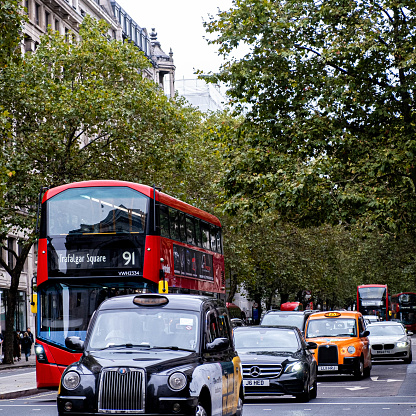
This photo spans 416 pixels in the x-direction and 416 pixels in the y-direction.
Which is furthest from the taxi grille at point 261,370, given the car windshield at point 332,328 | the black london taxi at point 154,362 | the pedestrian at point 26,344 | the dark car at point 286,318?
the pedestrian at point 26,344

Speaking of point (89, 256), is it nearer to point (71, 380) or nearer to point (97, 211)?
point (97, 211)

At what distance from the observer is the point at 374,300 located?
6544 centimetres

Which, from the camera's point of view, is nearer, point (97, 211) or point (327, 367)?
point (97, 211)

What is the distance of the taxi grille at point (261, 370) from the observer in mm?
16906

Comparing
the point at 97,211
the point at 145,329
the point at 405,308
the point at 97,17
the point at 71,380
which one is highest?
the point at 97,17

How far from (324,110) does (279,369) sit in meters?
10.0

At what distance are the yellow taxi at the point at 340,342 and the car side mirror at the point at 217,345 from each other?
12633mm

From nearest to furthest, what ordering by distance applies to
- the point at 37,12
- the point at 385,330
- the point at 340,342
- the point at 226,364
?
the point at 226,364, the point at 340,342, the point at 385,330, the point at 37,12

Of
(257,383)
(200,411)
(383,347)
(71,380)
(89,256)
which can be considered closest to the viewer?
(71,380)

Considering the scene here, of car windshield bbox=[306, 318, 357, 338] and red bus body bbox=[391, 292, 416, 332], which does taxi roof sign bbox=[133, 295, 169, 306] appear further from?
red bus body bbox=[391, 292, 416, 332]

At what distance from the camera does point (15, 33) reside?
1945 centimetres

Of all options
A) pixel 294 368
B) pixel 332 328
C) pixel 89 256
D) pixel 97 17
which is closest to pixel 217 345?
pixel 294 368

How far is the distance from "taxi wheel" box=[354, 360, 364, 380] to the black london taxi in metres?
11.4

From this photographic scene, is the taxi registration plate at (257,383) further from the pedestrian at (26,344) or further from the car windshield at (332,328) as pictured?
the pedestrian at (26,344)
